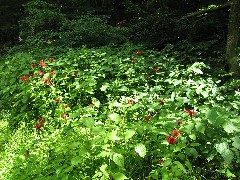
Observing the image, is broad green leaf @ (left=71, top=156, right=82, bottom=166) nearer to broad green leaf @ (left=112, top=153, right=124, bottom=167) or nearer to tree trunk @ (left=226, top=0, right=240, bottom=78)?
broad green leaf @ (left=112, top=153, right=124, bottom=167)

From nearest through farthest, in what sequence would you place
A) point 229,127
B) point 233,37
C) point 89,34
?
point 229,127
point 233,37
point 89,34

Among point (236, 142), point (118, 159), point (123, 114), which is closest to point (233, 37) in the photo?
point (123, 114)

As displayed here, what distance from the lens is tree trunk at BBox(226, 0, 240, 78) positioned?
590 cm

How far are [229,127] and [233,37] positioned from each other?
4.50 metres

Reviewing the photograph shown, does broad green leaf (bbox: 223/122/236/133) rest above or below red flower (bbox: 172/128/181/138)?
above

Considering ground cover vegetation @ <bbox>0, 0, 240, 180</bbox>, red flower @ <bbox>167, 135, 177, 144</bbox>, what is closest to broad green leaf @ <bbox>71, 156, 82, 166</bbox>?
ground cover vegetation @ <bbox>0, 0, 240, 180</bbox>

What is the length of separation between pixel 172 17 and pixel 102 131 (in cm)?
696

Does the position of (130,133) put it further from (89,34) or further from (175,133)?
(89,34)

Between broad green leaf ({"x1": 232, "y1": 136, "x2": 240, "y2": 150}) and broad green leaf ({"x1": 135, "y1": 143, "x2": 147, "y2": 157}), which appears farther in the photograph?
broad green leaf ({"x1": 135, "y1": 143, "x2": 147, "y2": 157})

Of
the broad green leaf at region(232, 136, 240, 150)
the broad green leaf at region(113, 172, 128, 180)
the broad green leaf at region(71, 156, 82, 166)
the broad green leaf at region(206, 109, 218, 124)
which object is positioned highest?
the broad green leaf at region(206, 109, 218, 124)

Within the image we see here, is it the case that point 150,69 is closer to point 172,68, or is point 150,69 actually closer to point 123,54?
point 172,68

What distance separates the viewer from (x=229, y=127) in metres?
2.21

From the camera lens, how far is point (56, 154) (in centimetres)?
299

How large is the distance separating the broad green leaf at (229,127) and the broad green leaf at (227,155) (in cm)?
20
